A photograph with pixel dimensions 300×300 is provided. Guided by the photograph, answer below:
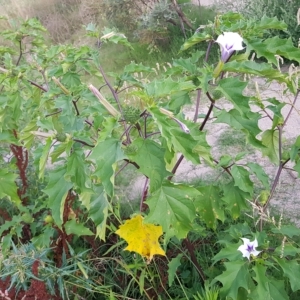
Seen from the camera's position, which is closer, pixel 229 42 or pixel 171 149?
pixel 171 149

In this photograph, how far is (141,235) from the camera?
1753mm

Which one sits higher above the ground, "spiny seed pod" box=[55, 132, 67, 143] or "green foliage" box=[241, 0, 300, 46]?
"spiny seed pod" box=[55, 132, 67, 143]

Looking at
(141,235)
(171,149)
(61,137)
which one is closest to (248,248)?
(141,235)

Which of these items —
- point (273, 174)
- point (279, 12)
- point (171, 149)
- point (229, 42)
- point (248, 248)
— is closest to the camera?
point (171, 149)

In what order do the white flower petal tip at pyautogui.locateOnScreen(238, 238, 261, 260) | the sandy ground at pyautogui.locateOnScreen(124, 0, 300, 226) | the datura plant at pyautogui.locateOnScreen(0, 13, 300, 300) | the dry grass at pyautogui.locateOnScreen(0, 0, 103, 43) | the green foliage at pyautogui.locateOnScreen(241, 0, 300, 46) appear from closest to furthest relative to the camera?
the datura plant at pyautogui.locateOnScreen(0, 13, 300, 300)
the white flower petal tip at pyautogui.locateOnScreen(238, 238, 261, 260)
the sandy ground at pyautogui.locateOnScreen(124, 0, 300, 226)
the green foliage at pyautogui.locateOnScreen(241, 0, 300, 46)
the dry grass at pyautogui.locateOnScreen(0, 0, 103, 43)

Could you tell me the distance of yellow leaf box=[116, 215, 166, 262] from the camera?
1.72 m

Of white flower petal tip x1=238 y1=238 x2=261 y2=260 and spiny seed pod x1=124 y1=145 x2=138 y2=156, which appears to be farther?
white flower petal tip x1=238 y1=238 x2=261 y2=260

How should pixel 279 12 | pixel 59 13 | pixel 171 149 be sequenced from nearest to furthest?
pixel 171 149, pixel 279 12, pixel 59 13

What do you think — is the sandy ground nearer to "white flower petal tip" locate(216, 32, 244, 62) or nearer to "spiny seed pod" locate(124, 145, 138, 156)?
"white flower petal tip" locate(216, 32, 244, 62)

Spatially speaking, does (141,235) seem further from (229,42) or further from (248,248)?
(229,42)

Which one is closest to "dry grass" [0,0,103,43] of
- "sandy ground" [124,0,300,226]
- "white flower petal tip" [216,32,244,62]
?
"sandy ground" [124,0,300,226]

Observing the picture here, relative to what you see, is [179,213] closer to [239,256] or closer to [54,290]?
[239,256]

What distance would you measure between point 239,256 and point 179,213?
16.6 inches

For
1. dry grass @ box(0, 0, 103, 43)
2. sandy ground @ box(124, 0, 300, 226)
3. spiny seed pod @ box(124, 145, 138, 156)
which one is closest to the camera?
spiny seed pod @ box(124, 145, 138, 156)
